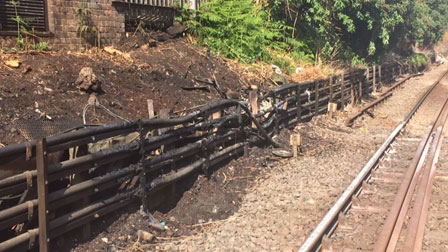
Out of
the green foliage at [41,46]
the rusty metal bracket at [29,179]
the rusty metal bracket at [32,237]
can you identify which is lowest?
the rusty metal bracket at [32,237]

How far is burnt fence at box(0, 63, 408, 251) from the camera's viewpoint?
4.38 m

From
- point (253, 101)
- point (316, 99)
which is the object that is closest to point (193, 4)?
point (316, 99)

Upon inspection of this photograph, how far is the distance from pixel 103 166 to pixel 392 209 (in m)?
3.79

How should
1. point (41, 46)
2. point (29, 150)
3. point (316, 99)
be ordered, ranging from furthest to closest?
point (316, 99) < point (41, 46) < point (29, 150)

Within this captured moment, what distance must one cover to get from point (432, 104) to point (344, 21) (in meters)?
5.83

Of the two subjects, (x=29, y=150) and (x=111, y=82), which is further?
(x=111, y=82)

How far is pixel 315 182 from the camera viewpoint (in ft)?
26.1

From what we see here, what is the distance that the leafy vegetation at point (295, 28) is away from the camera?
14328 mm

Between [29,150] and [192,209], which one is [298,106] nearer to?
[192,209]

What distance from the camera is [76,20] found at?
10.2m

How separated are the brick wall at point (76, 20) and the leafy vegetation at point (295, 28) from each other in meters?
2.79

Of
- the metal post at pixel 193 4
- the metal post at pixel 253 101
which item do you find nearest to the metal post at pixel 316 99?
the metal post at pixel 193 4

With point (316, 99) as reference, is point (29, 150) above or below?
above

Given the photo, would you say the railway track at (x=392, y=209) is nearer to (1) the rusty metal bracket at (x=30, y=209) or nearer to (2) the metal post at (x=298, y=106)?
(1) the rusty metal bracket at (x=30, y=209)
